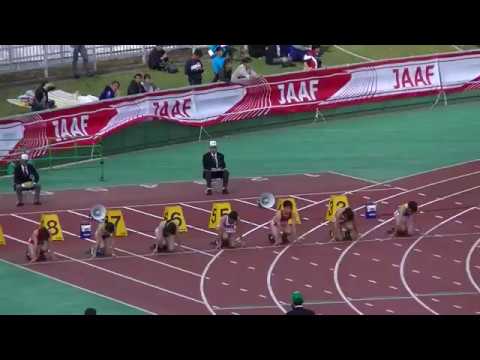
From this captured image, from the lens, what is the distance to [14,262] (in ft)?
81.1

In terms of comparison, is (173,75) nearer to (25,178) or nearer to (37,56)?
(37,56)

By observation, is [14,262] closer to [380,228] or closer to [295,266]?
[295,266]

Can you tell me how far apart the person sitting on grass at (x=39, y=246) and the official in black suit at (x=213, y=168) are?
4.76 metres

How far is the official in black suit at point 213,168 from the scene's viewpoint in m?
28.5

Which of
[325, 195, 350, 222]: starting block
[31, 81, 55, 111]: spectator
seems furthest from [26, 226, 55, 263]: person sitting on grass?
[31, 81, 55, 111]: spectator

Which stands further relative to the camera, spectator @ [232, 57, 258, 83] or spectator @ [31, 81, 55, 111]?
spectator @ [232, 57, 258, 83]

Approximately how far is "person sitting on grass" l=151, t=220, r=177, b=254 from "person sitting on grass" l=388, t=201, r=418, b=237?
412cm

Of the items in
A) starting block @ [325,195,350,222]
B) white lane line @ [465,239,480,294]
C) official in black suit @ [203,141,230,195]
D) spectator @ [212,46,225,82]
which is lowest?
white lane line @ [465,239,480,294]

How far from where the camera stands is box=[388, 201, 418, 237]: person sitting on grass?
25.9 metres

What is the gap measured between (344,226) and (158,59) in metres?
12.7

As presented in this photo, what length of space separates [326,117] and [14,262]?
13580 millimetres

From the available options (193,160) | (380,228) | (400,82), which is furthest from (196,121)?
(380,228)

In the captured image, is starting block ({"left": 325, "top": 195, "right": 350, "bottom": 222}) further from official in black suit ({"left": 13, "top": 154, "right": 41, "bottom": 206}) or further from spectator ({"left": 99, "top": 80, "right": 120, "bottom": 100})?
spectator ({"left": 99, "top": 80, "right": 120, "bottom": 100})

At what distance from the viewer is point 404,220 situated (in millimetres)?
26094
